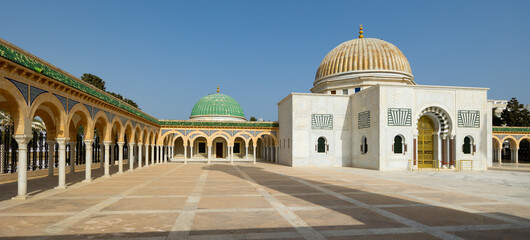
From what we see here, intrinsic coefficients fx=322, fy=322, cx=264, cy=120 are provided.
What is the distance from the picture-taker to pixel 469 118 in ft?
73.1

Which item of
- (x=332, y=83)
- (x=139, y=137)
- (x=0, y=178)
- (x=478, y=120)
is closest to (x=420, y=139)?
(x=478, y=120)

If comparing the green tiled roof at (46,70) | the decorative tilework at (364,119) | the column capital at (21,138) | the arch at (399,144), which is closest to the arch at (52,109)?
the column capital at (21,138)

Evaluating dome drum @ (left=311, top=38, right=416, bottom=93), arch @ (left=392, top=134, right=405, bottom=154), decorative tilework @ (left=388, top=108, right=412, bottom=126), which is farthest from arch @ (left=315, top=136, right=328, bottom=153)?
dome drum @ (left=311, top=38, right=416, bottom=93)

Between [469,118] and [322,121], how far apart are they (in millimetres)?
10242

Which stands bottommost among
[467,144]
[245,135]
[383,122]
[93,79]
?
[467,144]

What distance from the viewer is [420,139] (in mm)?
23000

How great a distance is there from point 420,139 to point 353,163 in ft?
17.1

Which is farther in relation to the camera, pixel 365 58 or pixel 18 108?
pixel 365 58

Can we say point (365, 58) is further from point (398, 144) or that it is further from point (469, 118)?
point (398, 144)

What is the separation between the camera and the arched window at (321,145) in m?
26.1

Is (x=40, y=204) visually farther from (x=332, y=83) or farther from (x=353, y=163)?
(x=332, y=83)

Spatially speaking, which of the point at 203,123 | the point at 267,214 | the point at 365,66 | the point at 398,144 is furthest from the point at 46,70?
the point at 365,66

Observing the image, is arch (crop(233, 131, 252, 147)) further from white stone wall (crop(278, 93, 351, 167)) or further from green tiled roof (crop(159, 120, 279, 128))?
white stone wall (crop(278, 93, 351, 167))

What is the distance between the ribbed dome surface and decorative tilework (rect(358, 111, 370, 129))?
6798 mm
